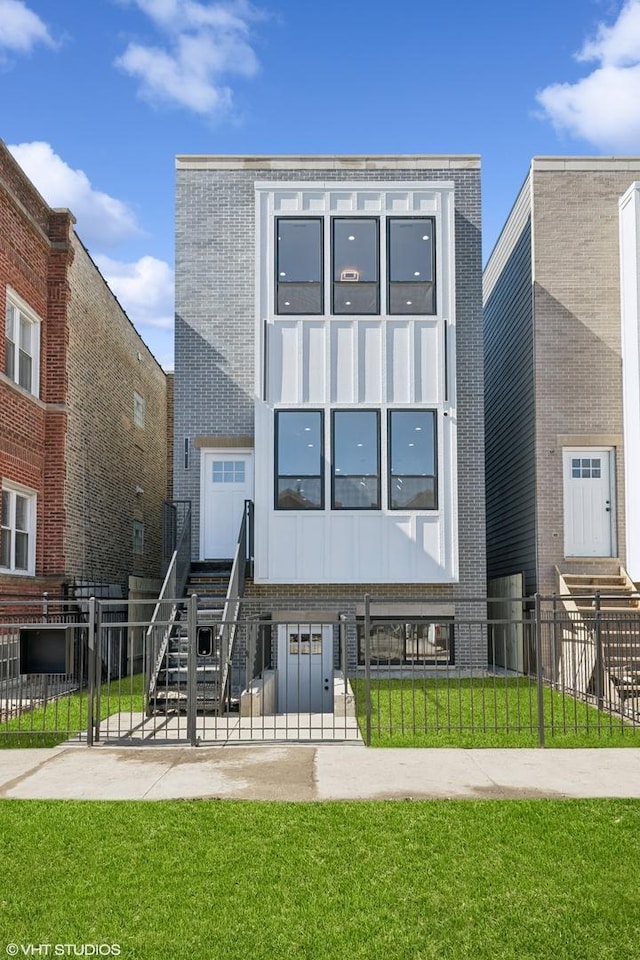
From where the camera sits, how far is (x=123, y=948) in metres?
4.69

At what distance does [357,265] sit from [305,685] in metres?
8.15

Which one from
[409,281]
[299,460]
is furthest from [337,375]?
[409,281]

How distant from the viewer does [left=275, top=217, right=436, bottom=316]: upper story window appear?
683 inches

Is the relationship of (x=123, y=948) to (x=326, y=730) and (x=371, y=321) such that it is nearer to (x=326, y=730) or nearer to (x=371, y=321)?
(x=326, y=730)

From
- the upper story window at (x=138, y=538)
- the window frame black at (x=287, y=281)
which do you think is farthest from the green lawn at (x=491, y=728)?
the upper story window at (x=138, y=538)

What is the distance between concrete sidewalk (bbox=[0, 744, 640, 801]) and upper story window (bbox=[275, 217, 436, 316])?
32.0ft

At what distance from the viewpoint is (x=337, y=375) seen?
1723 centimetres

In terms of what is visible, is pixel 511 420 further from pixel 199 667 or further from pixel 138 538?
pixel 138 538

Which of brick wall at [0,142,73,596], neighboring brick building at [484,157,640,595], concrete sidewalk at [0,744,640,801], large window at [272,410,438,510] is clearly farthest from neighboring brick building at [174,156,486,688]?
concrete sidewalk at [0,744,640,801]

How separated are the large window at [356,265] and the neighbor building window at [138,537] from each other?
9969 mm

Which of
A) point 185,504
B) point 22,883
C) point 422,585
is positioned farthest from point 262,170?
point 22,883

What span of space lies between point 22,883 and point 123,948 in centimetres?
126

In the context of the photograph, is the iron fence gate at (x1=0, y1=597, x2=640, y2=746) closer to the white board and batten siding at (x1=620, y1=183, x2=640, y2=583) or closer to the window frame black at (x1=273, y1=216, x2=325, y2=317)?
the white board and batten siding at (x1=620, y1=183, x2=640, y2=583)

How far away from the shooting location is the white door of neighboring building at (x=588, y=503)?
1764cm
